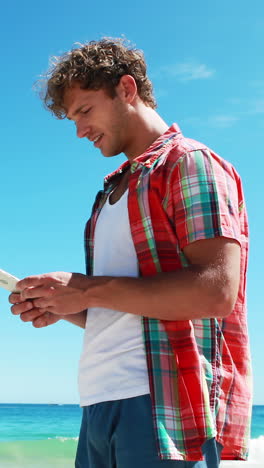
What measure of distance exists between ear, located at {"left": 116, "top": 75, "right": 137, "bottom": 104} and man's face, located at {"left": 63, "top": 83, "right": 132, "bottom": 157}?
21 mm

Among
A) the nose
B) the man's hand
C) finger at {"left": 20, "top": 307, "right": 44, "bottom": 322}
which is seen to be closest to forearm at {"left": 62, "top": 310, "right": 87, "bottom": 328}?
finger at {"left": 20, "top": 307, "right": 44, "bottom": 322}

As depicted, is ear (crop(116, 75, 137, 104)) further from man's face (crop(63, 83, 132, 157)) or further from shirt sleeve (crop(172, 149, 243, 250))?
shirt sleeve (crop(172, 149, 243, 250))

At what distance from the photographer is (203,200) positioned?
183 centimetres

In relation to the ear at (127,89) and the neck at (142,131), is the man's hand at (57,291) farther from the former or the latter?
the ear at (127,89)

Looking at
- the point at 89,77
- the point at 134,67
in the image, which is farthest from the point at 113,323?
the point at 134,67

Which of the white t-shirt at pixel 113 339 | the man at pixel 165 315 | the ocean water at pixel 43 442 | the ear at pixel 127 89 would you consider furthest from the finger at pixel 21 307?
the ocean water at pixel 43 442

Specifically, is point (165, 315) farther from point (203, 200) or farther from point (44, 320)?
point (44, 320)

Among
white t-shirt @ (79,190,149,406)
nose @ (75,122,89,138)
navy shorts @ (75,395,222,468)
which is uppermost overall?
nose @ (75,122,89,138)

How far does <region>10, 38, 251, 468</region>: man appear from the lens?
1.74 m

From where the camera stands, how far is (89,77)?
2.40m

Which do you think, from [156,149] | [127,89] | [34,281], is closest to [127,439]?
[34,281]

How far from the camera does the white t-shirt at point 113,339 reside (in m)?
1.84

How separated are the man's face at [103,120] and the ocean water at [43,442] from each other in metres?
1.37

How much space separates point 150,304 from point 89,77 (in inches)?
40.3
